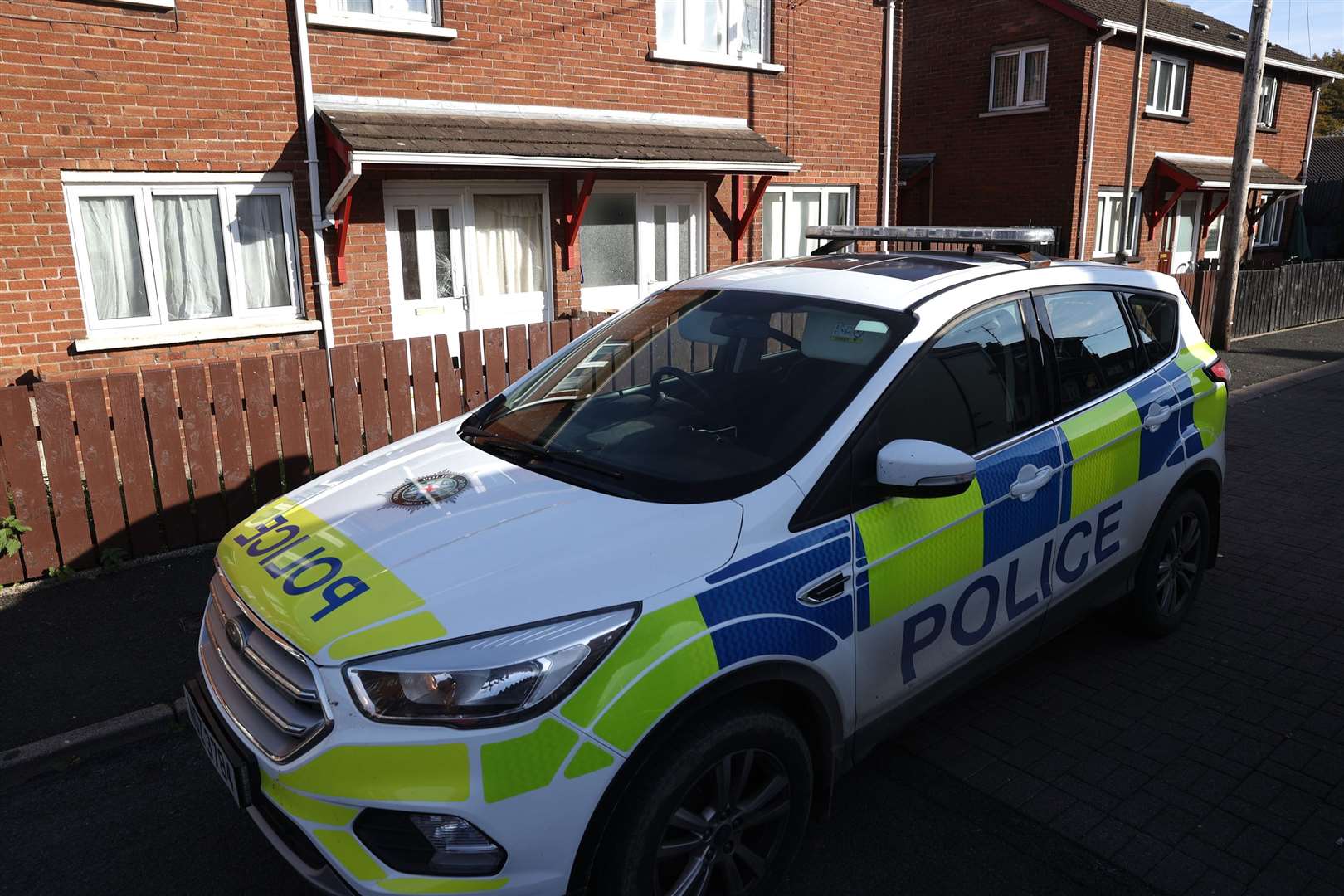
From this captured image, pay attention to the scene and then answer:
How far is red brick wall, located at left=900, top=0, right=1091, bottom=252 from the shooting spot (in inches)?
693

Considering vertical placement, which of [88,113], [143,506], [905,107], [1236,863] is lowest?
[1236,863]

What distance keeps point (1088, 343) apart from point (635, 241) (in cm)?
761

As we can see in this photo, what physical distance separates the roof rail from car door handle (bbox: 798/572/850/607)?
177 centimetres

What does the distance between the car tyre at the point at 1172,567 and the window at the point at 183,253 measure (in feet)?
24.2

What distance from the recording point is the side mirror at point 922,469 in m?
2.77

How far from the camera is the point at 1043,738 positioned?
379 cm

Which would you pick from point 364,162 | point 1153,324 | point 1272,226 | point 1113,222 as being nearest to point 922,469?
point 1153,324

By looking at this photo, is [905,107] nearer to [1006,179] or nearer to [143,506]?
[1006,179]

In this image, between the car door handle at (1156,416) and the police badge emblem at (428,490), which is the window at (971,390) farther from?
the police badge emblem at (428,490)

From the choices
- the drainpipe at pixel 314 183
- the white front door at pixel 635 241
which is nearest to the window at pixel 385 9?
the drainpipe at pixel 314 183

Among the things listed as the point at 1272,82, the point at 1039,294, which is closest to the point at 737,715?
the point at 1039,294

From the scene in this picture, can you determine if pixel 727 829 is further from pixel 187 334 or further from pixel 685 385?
pixel 187 334

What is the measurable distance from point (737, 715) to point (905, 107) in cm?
2018

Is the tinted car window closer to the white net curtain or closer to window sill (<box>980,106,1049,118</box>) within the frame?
the white net curtain
